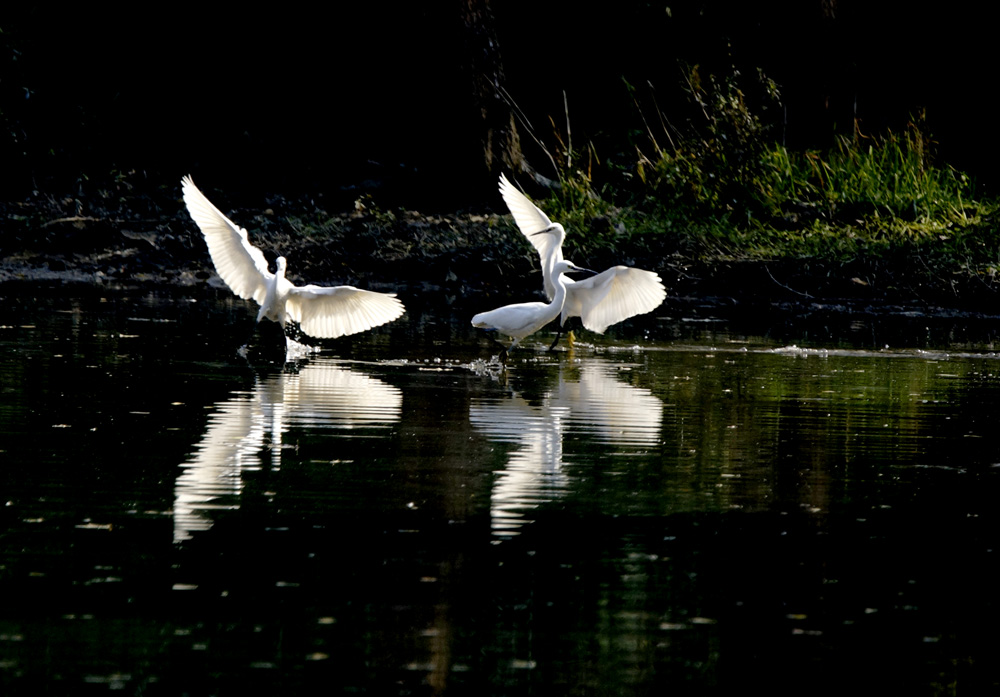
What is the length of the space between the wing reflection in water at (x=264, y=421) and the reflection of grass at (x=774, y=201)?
317 inches

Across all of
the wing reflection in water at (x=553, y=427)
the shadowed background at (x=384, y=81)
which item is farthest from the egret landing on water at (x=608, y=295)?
the shadowed background at (x=384, y=81)

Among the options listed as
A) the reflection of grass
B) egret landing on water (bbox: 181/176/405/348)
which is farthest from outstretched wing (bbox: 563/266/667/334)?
the reflection of grass

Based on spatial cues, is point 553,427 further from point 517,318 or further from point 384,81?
point 384,81

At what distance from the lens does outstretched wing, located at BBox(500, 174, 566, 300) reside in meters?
13.8

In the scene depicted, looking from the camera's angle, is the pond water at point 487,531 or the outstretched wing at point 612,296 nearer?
the pond water at point 487,531

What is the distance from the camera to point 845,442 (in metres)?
8.13

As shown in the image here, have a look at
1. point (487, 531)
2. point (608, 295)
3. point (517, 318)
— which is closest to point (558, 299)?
point (517, 318)

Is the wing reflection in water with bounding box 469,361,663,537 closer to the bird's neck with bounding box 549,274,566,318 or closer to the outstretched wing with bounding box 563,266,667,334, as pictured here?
the bird's neck with bounding box 549,274,566,318

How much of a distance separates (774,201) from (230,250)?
28.6ft

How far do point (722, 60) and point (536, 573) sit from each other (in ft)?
57.2

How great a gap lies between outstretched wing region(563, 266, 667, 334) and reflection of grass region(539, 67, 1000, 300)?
5015 millimetres

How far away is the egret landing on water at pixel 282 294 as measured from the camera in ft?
40.3

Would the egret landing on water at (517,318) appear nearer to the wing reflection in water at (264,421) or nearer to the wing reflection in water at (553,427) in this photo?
the wing reflection in water at (553,427)

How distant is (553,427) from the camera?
334 inches
